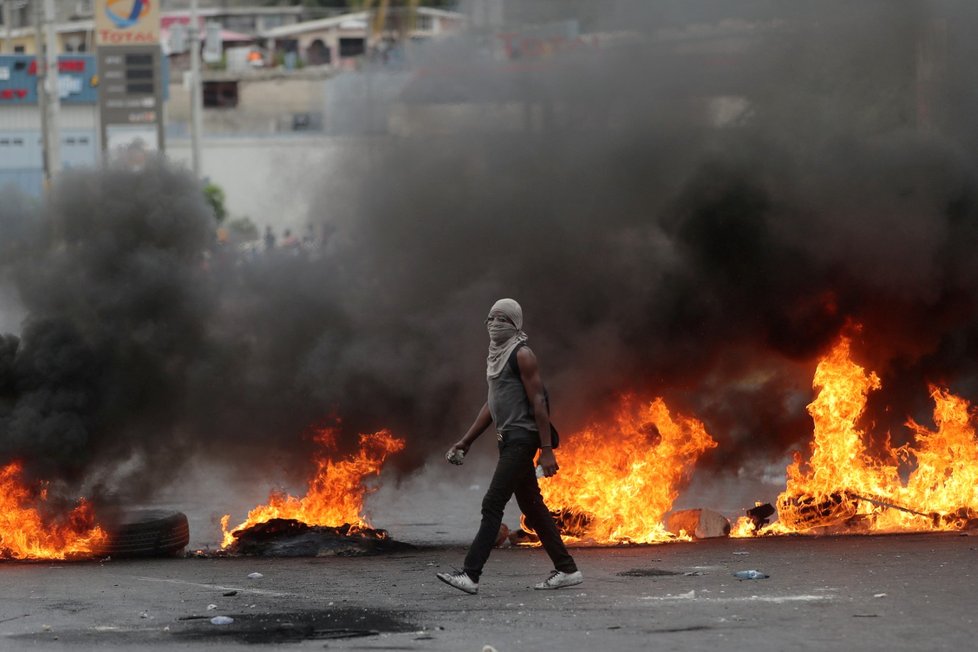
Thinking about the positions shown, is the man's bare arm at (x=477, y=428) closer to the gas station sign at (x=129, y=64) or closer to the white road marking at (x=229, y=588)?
the white road marking at (x=229, y=588)

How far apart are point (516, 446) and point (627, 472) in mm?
2339

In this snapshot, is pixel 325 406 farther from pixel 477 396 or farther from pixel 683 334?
pixel 683 334

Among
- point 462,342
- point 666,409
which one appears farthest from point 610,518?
point 462,342

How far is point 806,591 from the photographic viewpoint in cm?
789

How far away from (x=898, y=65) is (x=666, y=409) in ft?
10.2

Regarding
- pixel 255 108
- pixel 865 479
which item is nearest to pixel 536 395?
pixel 865 479

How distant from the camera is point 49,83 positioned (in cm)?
3148

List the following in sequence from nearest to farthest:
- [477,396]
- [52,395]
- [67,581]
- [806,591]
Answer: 1. [806,591]
2. [67,581]
3. [52,395]
4. [477,396]

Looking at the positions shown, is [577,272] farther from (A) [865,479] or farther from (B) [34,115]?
(B) [34,115]

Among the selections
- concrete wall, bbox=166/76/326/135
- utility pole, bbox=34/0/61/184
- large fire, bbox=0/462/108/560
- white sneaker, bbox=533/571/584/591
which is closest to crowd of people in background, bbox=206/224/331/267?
large fire, bbox=0/462/108/560

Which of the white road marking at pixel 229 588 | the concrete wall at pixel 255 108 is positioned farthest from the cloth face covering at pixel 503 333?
the concrete wall at pixel 255 108

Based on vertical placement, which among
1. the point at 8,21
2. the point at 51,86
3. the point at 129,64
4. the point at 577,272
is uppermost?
the point at 8,21

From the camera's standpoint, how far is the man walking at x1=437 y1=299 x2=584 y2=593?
8234mm

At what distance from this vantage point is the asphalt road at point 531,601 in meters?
6.91
